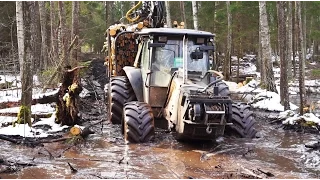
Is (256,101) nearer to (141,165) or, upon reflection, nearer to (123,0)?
(141,165)

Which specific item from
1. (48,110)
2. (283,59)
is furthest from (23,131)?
(283,59)

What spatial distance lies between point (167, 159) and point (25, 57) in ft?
15.4

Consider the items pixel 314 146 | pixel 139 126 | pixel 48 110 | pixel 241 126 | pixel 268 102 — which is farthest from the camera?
pixel 268 102

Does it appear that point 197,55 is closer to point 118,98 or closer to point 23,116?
point 118,98

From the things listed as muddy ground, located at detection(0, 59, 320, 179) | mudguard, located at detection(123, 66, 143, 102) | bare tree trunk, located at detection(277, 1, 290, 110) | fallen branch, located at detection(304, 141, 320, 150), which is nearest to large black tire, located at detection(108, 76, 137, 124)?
mudguard, located at detection(123, 66, 143, 102)

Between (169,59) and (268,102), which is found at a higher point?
(169,59)

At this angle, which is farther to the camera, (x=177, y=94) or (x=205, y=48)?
(x=205, y=48)

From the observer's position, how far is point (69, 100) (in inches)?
420

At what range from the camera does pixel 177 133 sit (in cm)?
880

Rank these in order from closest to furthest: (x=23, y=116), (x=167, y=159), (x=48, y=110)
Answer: (x=167, y=159) → (x=23, y=116) → (x=48, y=110)

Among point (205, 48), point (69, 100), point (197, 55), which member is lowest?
point (69, 100)

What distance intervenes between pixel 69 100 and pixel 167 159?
4059 millimetres

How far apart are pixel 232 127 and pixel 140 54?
→ 3226 millimetres

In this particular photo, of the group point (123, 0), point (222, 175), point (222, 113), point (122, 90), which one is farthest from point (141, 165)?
point (123, 0)
